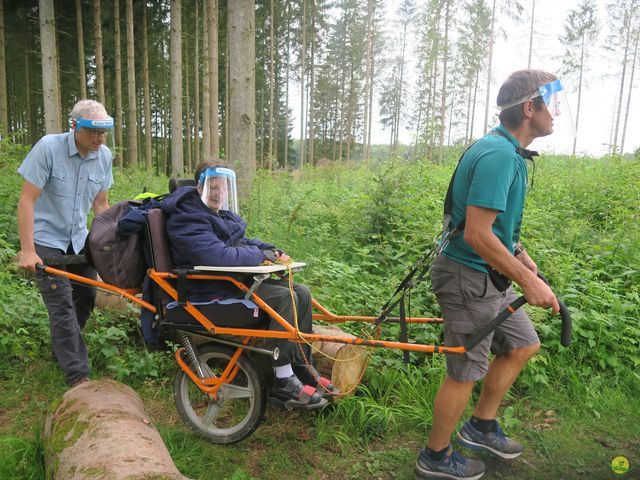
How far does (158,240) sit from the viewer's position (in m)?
3.20

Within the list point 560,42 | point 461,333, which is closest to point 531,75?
point 461,333

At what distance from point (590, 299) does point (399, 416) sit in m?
2.41

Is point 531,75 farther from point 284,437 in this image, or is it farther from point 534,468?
point 284,437

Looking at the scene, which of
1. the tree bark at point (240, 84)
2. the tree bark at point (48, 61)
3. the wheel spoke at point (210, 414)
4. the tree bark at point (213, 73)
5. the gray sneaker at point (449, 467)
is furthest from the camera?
the tree bark at point (213, 73)

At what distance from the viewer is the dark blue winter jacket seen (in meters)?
3.08

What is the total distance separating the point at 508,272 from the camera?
245cm

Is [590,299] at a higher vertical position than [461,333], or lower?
lower

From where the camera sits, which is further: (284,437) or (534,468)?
(284,437)

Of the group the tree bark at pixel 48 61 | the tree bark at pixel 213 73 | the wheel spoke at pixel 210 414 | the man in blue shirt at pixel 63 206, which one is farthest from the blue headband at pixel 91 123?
the tree bark at pixel 213 73

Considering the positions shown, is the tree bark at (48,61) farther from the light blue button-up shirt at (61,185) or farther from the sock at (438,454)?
the sock at (438,454)

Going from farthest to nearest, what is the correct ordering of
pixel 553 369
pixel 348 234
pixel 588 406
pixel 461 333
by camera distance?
pixel 348 234 → pixel 553 369 → pixel 588 406 → pixel 461 333

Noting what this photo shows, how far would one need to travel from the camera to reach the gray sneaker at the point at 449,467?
9.41 feet

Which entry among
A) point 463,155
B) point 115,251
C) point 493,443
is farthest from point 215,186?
point 493,443

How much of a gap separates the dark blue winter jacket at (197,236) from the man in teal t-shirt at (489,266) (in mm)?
1329
